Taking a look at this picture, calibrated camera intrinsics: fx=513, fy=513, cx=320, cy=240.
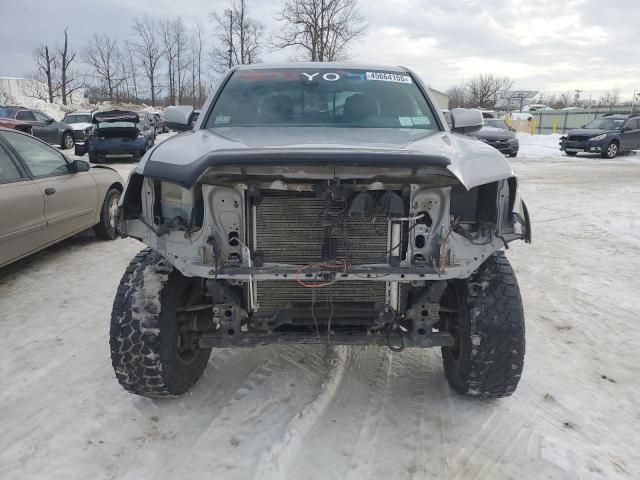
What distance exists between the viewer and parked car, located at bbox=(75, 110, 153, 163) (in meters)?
15.9

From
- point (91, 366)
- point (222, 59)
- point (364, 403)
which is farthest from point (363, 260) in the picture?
point (222, 59)

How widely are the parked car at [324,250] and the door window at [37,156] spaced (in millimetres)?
3004

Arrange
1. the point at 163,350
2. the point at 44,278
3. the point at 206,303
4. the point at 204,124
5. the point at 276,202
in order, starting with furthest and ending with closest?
1. the point at 44,278
2. the point at 204,124
3. the point at 206,303
4. the point at 163,350
5. the point at 276,202

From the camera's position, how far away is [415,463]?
Answer: 98.0 inches

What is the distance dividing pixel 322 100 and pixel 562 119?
45.6m

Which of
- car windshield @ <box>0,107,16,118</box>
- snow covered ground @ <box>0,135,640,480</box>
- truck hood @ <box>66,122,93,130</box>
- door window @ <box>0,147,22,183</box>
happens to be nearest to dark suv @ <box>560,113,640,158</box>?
snow covered ground @ <box>0,135,640,480</box>

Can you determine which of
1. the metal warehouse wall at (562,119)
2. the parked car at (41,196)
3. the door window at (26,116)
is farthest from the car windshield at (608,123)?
the door window at (26,116)

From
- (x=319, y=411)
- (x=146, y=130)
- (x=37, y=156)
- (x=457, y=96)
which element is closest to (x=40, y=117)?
(x=146, y=130)

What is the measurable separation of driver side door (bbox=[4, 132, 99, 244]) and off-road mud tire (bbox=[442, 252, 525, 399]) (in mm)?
4321

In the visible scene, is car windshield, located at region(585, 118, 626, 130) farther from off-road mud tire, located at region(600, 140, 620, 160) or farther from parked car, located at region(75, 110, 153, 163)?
parked car, located at region(75, 110, 153, 163)

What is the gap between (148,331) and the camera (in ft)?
9.15

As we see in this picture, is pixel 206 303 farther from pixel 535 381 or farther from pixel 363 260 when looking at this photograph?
pixel 535 381

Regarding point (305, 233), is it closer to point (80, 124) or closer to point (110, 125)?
point (110, 125)

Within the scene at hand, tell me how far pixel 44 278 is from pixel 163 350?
3080 mm
